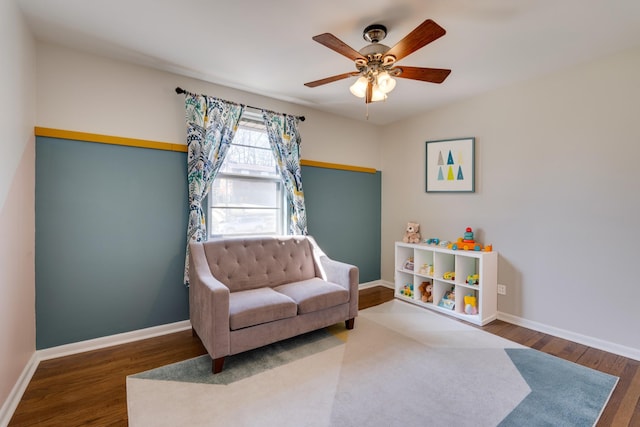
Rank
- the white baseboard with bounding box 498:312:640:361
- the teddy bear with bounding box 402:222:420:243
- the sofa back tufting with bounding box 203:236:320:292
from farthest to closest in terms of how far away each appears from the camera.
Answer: the teddy bear with bounding box 402:222:420:243, the sofa back tufting with bounding box 203:236:320:292, the white baseboard with bounding box 498:312:640:361

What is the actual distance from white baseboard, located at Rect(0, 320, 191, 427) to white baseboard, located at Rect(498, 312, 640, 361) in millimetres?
3460

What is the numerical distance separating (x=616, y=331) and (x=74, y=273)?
4691mm

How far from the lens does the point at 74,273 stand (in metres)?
2.52

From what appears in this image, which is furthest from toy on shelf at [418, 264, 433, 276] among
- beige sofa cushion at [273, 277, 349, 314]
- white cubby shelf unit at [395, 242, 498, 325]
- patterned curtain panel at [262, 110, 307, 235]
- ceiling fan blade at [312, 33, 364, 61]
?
ceiling fan blade at [312, 33, 364, 61]

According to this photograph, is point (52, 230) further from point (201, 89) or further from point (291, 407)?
point (291, 407)

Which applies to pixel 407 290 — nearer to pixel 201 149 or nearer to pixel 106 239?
pixel 201 149

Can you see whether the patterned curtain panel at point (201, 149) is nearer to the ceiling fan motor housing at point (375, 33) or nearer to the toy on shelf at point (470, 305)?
the ceiling fan motor housing at point (375, 33)

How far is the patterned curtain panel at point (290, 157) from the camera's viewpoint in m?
3.49

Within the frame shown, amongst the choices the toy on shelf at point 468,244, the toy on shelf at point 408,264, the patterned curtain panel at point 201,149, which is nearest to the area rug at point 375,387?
the toy on shelf at point 468,244

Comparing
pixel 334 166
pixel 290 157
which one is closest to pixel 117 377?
pixel 290 157

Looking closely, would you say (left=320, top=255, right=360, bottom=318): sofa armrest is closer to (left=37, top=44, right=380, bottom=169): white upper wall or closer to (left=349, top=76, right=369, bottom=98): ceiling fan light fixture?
(left=349, top=76, right=369, bottom=98): ceiling fan light fixture

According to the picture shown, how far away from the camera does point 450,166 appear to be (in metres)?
3.82

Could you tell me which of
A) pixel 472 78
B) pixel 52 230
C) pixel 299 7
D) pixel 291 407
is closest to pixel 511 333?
pixel 291 407

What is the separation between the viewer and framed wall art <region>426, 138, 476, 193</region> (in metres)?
3.64
